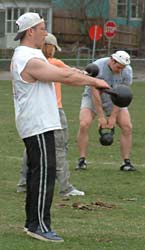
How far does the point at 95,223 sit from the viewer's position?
8.91 m

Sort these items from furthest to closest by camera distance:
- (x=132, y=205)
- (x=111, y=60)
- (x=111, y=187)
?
1. (x=111, y=60)
2. (x=111, y=187)
3. (x=132, y=205)

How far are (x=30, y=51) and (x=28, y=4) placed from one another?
52674mm

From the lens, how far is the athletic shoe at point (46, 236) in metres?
7.95

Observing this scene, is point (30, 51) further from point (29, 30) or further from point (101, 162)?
point (101, 162)

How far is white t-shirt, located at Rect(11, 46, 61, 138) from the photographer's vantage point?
7902mm

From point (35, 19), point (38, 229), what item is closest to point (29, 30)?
point (35, 19)

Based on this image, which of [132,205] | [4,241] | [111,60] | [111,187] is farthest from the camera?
[111,60]

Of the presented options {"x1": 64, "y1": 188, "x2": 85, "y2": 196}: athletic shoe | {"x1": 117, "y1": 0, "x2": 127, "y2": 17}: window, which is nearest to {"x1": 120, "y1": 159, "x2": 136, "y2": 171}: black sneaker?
{"x1": 64, "y1": 188, "x2": 85, "y2": 196}: athletic shoe

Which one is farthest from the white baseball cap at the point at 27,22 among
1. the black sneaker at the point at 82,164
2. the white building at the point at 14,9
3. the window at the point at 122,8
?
the window at the point at 122,8

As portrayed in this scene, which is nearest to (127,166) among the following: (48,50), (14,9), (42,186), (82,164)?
(82,164)

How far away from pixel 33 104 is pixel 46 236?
1144mm

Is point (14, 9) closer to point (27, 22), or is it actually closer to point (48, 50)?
point (48, 50)

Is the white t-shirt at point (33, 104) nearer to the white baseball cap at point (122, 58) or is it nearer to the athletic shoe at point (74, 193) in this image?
the athletic shoe at point (74, 193)

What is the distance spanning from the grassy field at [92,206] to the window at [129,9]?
1774 inches
